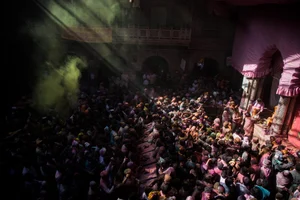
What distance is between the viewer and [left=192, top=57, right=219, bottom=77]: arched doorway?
1916 centimetres

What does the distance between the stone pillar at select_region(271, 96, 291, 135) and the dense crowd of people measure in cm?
161

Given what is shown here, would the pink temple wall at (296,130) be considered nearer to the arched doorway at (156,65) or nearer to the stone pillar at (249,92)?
the stone pillar at (249,92)

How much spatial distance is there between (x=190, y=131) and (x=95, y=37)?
414 inches

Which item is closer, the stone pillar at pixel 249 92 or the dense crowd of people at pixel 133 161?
the dense crowd of people at pixel 133 161

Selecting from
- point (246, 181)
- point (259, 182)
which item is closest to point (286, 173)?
point (259, 182)

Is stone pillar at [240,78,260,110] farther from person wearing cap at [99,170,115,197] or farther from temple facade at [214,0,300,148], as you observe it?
person wearing cap at [99,170,115,197]

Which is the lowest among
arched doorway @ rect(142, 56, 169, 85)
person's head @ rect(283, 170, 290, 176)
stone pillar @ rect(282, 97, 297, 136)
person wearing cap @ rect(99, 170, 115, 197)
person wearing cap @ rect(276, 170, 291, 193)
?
person wearing cap @ rect(99, 170, 115, 197)

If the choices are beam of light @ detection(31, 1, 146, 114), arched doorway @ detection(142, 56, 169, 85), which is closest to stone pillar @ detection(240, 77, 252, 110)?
arched doorway @ detection(142, 56, 169, 85)

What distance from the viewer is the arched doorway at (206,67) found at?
19156 mm

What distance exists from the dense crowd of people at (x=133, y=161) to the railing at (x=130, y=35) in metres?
7.77

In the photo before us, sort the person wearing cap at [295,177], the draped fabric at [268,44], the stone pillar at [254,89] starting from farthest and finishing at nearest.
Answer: the stone pillar at [254,89] → the draped fabric at [268,44] → the person wearing cap at [295,177]

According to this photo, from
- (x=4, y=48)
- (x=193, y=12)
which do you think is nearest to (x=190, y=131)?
(x=193, y=12)

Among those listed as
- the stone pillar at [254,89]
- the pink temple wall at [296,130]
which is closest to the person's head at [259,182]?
the pink temple wall at [296,130]

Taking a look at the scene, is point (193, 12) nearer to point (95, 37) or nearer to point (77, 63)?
point (95, 37)
